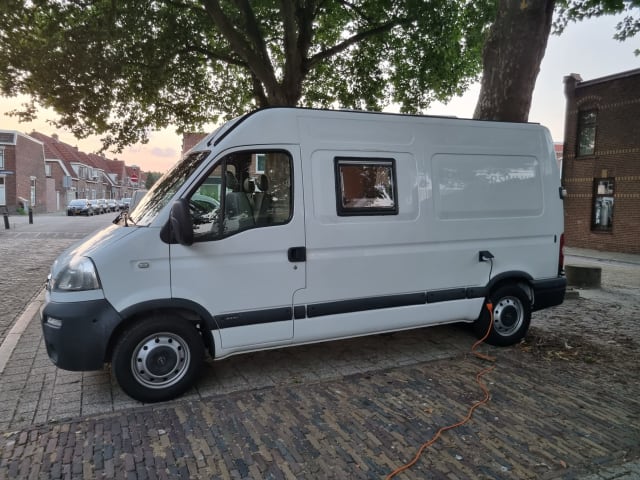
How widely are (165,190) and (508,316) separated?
4.24 metres

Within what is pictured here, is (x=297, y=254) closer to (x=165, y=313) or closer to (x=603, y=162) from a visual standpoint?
(x=165, y=313)

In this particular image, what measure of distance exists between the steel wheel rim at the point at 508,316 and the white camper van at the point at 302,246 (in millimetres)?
22

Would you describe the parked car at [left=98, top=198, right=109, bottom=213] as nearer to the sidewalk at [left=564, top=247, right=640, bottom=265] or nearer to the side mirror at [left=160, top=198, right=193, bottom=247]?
the sidewalk at [left=564, top=247, right=640, bottom=265]

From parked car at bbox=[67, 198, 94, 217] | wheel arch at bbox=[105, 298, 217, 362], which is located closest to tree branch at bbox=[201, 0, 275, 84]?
wheel arch at bbox=[105, 298, 217, 362]

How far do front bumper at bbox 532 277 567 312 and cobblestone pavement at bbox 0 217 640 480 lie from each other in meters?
0.52

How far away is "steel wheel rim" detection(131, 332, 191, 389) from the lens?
4062 millimetres

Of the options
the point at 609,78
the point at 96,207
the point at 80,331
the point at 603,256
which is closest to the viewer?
the point at 80,331

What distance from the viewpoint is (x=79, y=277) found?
3898 millimetres

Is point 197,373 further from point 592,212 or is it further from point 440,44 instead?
point 592,212

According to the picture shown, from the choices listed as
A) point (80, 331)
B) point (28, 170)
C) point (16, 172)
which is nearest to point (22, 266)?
point (80, 331)

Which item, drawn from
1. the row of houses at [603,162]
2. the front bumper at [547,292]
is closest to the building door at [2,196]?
the row of houses at [603,162]

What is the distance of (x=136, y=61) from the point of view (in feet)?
42.2

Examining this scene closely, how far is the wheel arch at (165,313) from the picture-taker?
13.1 feet

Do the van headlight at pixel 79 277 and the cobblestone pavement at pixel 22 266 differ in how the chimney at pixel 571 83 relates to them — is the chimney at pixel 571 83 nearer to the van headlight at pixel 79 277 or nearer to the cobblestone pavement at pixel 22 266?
the cobblestone pavement at pixel 22 266
